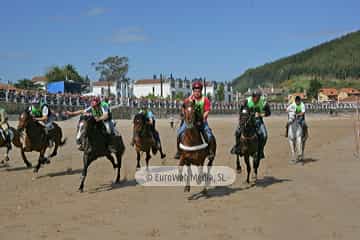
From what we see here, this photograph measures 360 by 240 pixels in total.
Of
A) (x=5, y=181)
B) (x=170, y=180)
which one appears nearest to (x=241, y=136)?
(x=170, y=180)

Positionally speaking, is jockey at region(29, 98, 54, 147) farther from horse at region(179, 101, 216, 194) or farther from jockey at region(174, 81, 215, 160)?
horse at region(179, 101, 216, 194)

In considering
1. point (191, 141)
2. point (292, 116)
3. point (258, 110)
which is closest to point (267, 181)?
point (258, 110)

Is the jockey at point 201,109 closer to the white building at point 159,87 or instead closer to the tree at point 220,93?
the white building at point 159,87

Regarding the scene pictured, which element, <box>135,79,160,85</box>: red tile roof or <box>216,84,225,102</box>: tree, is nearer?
<box>135,79,160,85</box>: red tile roof

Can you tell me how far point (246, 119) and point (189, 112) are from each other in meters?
2.25

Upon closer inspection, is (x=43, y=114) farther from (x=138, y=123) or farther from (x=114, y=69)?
(x=114, y=69)

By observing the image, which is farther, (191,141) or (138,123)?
(138,123)

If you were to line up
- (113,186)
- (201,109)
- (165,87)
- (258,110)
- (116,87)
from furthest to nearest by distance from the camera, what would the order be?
(165,87) < (116,87) < (113,186) < (258,110) < (201,109)

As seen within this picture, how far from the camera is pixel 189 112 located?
34.1ft

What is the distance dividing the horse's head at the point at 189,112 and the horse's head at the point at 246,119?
6.93 ft

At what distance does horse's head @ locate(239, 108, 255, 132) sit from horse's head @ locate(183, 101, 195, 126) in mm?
2111

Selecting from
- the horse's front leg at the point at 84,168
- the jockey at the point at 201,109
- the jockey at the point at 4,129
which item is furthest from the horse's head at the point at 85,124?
the jockey at the point at 4,129

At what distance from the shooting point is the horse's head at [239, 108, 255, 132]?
12070 mm

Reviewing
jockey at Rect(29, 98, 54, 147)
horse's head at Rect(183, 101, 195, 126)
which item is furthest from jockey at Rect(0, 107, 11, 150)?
horse's head at Rect(183, 101, 195, 126)
